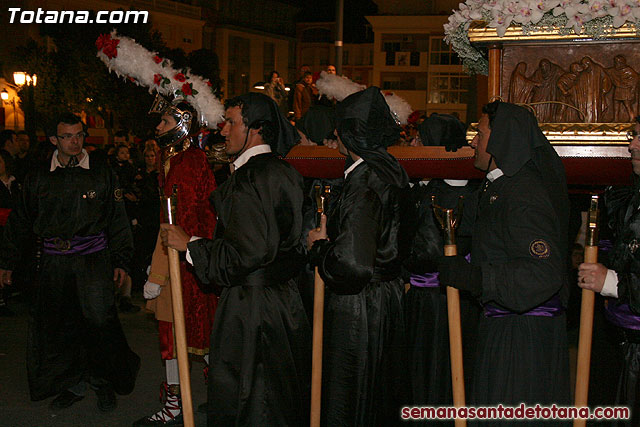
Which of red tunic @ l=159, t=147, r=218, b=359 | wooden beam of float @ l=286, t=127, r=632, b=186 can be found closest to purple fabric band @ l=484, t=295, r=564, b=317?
wooden beam of float @ l=286, t=127, r=632, b=186

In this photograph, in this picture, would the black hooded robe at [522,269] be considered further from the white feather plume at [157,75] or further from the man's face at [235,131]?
the white feather plume at [157,75]

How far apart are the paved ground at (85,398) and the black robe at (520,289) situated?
8.91 ft

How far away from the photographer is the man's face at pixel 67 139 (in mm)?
5262

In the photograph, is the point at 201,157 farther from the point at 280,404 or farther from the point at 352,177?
the point at 280,404

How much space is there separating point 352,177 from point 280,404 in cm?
123

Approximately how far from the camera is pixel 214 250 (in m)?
3.49

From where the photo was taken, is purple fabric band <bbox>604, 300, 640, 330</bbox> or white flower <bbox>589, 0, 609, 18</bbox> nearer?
purple fabric band <bbox>604, 300, 640, 330</bbox>

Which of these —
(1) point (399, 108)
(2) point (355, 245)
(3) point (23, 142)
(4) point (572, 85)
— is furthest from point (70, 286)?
(3) point (23, 142)

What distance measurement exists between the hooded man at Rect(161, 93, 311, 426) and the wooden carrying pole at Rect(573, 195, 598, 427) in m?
1.40

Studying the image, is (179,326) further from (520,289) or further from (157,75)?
(157,75)

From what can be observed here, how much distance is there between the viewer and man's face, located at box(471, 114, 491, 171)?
3.28 m

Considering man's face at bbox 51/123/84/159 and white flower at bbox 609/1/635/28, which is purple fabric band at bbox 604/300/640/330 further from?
man's face at bbox 51/123/84/159

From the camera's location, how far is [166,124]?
4.96m

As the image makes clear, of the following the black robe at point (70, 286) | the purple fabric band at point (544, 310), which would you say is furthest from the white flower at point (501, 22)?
the black robe at point (70, 286)
